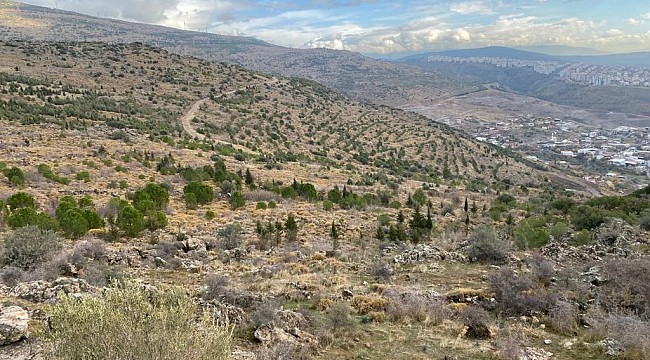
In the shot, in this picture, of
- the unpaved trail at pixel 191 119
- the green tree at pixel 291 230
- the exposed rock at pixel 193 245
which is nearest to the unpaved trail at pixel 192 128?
the unpaved trail at pixel 191 119

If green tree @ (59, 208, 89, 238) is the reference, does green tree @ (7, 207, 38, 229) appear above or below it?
above

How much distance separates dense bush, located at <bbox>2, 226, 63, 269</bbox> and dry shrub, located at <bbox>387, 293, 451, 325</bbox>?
10228 mm

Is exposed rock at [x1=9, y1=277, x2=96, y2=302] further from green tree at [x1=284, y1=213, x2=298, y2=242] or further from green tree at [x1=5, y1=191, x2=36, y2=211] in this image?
green tree at [x1=5, y1=191, x2=36, y2=211]

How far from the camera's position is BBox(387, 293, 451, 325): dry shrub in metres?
10.4

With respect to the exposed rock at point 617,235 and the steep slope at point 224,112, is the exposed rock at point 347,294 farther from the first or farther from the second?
the steep slope at point 224,112

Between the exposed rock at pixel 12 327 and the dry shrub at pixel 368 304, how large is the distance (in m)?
7.18

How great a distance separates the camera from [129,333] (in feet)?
16.3

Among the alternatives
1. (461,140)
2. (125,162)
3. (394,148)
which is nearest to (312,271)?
(125,162)

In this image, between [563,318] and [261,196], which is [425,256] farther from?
[261,196]

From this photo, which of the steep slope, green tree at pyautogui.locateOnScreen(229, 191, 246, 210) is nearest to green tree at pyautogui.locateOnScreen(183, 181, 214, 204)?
green tree at pyautogui.locateOnScreen(229, 191, 246, 210)

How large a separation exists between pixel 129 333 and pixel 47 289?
601cm

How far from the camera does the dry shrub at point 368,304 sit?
11.0 meters

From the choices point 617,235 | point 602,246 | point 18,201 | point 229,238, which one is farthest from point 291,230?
point 617,235

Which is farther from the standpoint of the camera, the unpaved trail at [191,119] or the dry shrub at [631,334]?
the unpaved trail at [191,119]
